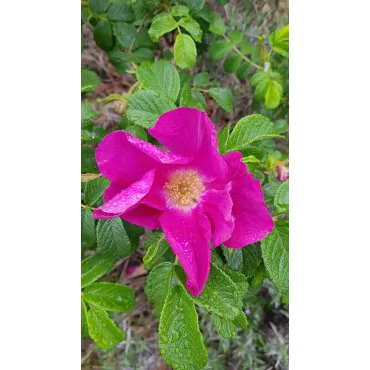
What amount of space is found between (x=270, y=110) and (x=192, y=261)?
84 cm

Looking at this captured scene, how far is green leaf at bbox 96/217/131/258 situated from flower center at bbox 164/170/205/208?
0.70 ft

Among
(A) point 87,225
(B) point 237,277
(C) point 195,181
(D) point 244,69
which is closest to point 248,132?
(C) point 195,181

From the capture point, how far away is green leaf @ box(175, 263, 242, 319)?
2.64 ft

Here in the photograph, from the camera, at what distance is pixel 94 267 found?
109cm

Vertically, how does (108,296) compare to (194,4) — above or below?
below

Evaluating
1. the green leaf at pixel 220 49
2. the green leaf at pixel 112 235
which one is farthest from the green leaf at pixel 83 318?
the green leaf at pixel 220 49

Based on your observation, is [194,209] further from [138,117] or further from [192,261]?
[138,117]

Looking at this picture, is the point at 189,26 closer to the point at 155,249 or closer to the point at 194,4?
the point at 194,4

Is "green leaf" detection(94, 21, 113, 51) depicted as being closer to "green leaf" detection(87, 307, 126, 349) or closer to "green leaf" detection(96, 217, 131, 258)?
"green leaf" detection(96, 217, 131, 258)

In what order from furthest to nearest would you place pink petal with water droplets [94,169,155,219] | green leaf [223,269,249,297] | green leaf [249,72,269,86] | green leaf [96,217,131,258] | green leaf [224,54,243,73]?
1. green leaf [224,54,243,73]
2. green leaf [249,72,269,86]
3. green leaf [96,217,131,258]
4. green leaf [223,269,249,297]
5. pink petal with water droplets [94,169,155,219]

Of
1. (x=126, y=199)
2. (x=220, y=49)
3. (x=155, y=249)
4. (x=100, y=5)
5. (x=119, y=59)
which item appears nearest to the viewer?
(x=126, y=199)

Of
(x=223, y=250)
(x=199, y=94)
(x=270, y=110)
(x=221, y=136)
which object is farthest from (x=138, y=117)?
(x=270, y=110)

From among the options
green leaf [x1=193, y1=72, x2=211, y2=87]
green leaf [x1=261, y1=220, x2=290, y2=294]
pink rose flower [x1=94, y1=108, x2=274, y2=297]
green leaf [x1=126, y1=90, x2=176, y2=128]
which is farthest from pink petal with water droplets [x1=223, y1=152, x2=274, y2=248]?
green leaf [x1=193, y1=72, x2=211, y2=87]

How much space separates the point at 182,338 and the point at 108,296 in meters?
0.26
